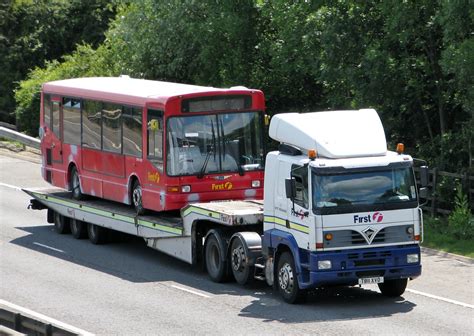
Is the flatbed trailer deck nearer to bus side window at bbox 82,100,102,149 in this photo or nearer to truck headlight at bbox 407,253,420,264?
bus side window at bbox 82,100,102,149

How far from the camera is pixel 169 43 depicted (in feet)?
125

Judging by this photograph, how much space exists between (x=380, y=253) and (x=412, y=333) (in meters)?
2.12

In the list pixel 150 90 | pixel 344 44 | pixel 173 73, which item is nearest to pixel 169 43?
pixel 173 73

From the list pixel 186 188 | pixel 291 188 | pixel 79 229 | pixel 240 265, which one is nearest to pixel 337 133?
pixel 291 188

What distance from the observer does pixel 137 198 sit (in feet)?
82.9

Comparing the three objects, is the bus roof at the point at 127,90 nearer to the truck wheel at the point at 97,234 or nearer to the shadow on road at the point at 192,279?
the truck wheel at the point at 97,234

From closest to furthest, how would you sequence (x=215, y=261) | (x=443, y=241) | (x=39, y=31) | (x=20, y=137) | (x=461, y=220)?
(x=215, y=261), (x=443, y=241), (x=461, y=220), (x=20, y=137), (x=39, y=31)

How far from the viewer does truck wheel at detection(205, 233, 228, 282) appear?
22.0m

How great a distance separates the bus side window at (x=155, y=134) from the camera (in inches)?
939

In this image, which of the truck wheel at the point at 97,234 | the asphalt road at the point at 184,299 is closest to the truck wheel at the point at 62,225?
the asphalt road at the point at 184,299

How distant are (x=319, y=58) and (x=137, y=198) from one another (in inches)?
320

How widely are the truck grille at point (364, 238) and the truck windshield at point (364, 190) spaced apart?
14.3 inches

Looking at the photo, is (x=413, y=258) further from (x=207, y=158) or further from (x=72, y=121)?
(x=72, y=121)

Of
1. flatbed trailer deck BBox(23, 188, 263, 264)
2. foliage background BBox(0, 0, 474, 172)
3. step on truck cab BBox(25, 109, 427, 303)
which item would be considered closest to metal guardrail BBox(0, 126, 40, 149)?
foliage background BBox(0, 0, 474, 172)
